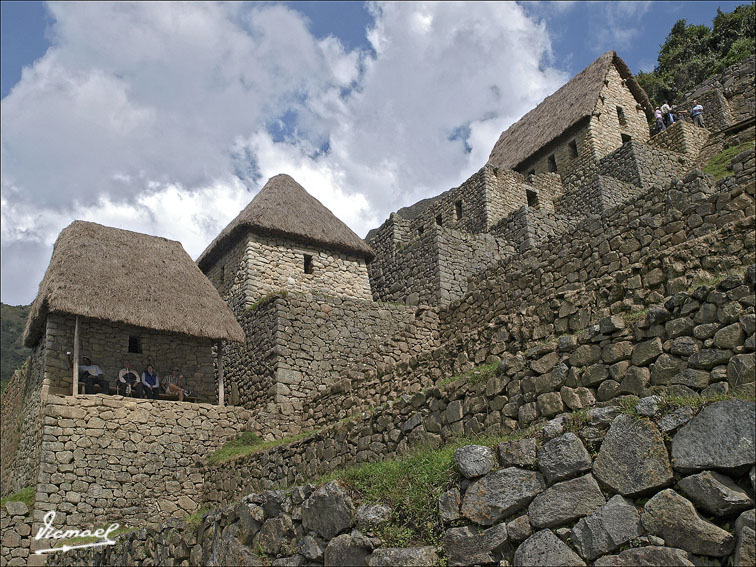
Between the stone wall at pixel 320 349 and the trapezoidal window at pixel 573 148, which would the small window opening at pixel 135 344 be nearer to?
the stone wall at pixel 320 349

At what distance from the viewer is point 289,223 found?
19.2 meters

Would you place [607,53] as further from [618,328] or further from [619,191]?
[618,328]

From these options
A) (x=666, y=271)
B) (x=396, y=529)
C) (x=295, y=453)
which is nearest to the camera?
(x=396, y=529)

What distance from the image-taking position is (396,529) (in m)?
5.87

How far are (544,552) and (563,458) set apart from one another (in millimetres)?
685

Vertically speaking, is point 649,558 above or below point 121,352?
below

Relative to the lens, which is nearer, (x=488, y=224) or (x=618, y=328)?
(x=618, y=328)

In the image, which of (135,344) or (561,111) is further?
(561,111)

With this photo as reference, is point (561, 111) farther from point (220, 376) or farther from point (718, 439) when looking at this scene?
point (718, 439)

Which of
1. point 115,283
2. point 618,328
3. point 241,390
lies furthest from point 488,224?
point 618,328

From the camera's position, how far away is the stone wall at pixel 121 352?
47.4 feet

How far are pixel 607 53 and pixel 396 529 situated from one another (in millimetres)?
25811

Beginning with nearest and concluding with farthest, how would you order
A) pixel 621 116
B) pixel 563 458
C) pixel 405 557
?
pixel 563 458, pixel 405 557, pixel 621 116

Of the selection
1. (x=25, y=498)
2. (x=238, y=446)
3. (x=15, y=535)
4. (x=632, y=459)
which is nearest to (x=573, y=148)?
(x=238, y=446)
